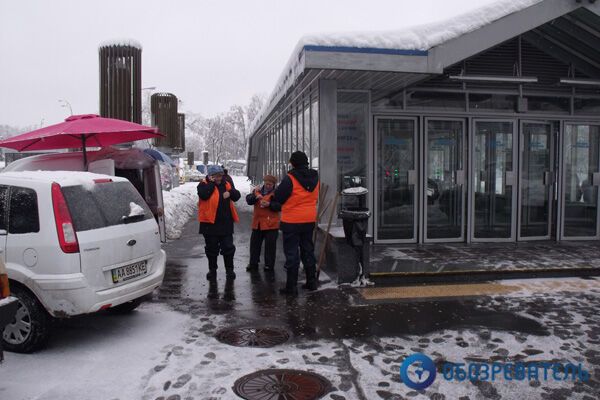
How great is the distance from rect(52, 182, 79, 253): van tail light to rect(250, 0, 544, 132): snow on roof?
417 centimetres

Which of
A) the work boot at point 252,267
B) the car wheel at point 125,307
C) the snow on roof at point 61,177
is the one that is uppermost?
the snow on roof at point 61,177

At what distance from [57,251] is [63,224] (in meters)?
0.26

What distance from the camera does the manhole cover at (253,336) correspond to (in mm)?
5316

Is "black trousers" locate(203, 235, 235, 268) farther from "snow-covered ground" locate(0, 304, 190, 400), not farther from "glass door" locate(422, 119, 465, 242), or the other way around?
"glass door" locate(422, 119, 465, 242)

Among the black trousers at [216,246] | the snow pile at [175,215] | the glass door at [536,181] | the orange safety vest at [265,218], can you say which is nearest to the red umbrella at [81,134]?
the black trousers at [216,246]

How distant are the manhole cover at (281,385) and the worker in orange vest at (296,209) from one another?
2.66 m

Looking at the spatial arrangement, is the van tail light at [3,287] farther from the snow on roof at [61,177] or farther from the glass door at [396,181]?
the glass door at [396,181]

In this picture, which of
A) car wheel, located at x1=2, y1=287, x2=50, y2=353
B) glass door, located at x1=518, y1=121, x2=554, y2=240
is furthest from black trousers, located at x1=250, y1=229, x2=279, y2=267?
glass door, located at x1=518, y1=121, x2=554, y2=240

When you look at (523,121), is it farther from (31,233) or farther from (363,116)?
(31,233)

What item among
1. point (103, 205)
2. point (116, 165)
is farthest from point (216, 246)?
point (103, 205)

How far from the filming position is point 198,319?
614 centimetres

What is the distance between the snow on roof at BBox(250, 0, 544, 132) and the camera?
7896 millimetres

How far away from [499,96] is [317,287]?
5885 millimetres

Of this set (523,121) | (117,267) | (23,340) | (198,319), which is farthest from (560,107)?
(23,340)
